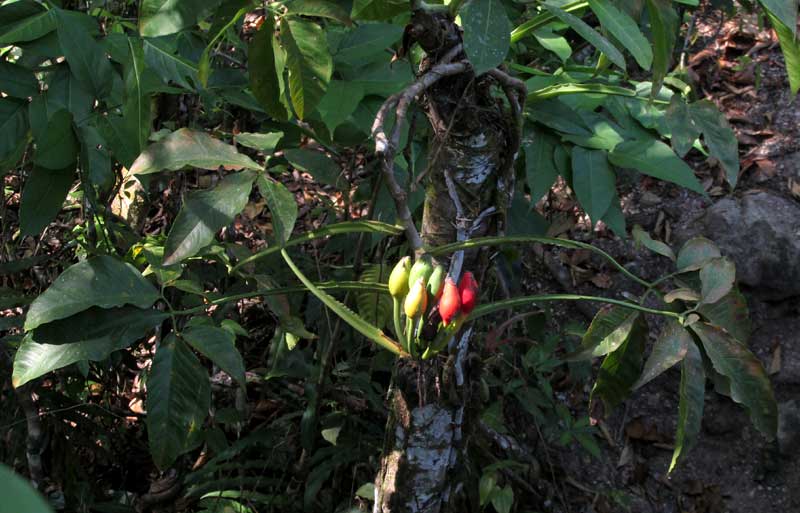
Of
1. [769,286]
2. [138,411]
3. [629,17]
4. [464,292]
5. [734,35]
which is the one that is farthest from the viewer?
[734,35]

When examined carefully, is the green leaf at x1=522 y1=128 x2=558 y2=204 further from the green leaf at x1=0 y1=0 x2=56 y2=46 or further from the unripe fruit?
the green leaf at x1=0 y1=0 x2=56 y2=46

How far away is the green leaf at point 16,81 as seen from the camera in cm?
114

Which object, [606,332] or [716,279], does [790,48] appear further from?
[606,332]

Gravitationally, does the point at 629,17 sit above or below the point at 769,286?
above

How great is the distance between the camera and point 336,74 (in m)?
1.28

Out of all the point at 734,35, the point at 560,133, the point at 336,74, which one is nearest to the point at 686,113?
the point at 560,133

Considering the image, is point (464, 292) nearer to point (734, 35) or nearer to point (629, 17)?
point (629, 17)

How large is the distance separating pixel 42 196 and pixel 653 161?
37.7 inches

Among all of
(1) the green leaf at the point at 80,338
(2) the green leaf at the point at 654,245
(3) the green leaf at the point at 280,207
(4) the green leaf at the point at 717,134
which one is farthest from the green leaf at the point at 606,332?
(1) the green leaf at the point at 80,338

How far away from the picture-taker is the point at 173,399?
41.8 inches

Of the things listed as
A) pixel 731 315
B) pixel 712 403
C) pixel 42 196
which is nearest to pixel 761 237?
pixel 712 403

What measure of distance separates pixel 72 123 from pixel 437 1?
1.72 feet

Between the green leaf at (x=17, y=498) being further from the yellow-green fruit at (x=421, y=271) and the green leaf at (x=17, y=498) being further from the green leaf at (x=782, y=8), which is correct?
the green leaf at (x=782, y=8)

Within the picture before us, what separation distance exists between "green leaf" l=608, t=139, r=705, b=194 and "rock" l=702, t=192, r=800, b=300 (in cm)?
137
